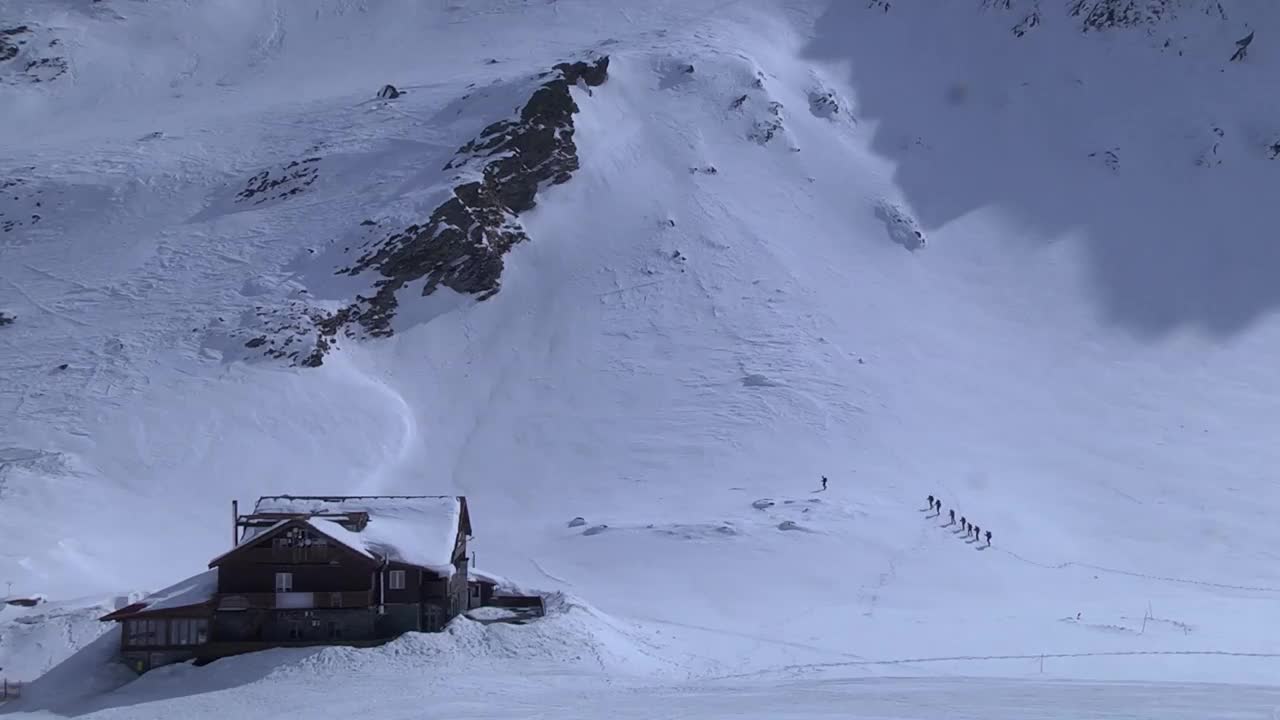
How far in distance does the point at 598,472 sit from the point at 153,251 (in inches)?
1097

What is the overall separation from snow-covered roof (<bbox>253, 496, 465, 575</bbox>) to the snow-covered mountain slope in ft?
11.1

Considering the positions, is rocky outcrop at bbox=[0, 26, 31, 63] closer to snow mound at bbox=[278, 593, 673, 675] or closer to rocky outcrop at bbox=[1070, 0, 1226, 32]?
rocky outcrop at bbox=[1070, 0, 1226, 32]

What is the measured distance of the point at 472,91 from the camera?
7962cm

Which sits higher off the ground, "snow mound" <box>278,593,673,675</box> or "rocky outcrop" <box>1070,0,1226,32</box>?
"rocky outcrop" <box>1070,0,1226,32</box>

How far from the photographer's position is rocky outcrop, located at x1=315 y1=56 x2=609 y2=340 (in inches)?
2598

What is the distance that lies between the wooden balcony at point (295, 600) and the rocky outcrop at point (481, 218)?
26.7 m

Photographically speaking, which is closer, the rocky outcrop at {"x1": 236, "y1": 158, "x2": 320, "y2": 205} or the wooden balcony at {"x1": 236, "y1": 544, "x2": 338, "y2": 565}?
the wooden balcony at {"x1": 236, "y1": 544, "x2": 338, "y2": 565}

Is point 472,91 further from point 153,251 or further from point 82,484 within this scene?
point 82,484

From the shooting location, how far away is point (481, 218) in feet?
228

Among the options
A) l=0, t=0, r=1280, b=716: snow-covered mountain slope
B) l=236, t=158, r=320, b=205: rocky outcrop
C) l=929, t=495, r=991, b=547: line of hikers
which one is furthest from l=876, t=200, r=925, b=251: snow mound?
l=236, t=158, r=320, b=205: rocky outcrop

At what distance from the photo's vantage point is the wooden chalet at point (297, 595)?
3341cm

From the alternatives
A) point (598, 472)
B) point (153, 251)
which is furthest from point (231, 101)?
point (598, 472)

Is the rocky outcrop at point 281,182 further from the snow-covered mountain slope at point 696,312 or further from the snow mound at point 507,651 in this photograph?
the snow mound at point 507,651

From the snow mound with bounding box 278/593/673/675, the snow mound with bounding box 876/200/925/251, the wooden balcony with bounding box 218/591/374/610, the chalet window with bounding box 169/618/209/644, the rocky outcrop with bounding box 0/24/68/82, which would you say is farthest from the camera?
the rocky outcrop with bounding box 0/24/68/82
